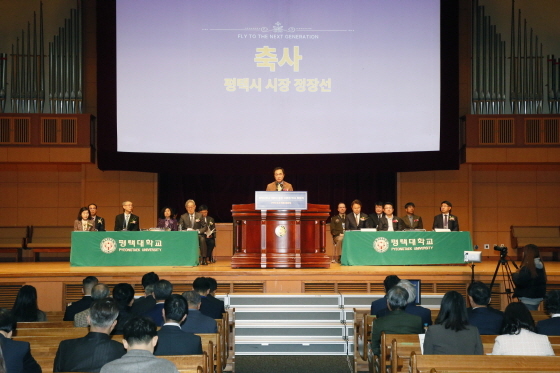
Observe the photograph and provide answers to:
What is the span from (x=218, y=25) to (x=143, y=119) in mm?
2146

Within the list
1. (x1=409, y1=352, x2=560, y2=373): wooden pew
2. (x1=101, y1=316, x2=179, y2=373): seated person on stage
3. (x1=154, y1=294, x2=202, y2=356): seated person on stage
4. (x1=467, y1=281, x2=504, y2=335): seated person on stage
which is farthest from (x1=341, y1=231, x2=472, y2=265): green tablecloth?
(x1=101, y1=316, x2=179, y2=373): seated person on stage

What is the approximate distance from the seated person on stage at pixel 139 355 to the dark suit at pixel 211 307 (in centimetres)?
261

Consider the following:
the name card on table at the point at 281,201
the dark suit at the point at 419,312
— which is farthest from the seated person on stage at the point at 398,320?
the name card on table at the point at 281,201

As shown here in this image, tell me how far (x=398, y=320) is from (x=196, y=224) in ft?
20.4

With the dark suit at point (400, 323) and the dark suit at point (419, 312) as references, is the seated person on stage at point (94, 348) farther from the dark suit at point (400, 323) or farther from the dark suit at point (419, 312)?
the dark suit at point (419, 312)

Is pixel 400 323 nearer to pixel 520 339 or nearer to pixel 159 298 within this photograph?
pixel 520 339

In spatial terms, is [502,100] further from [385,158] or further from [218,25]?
[218,25]

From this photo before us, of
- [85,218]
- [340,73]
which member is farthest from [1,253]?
[340,73]

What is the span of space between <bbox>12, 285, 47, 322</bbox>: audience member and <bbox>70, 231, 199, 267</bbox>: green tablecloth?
14.1 ft

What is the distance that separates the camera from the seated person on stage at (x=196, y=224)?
1074 cm

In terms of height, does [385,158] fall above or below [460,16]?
below

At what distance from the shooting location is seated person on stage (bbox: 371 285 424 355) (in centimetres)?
502

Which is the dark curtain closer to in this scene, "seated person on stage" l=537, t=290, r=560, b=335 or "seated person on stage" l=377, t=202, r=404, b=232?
"seated person on stage" l=377, t=202, r=404, b=232

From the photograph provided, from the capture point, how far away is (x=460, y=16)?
43.7 feet
